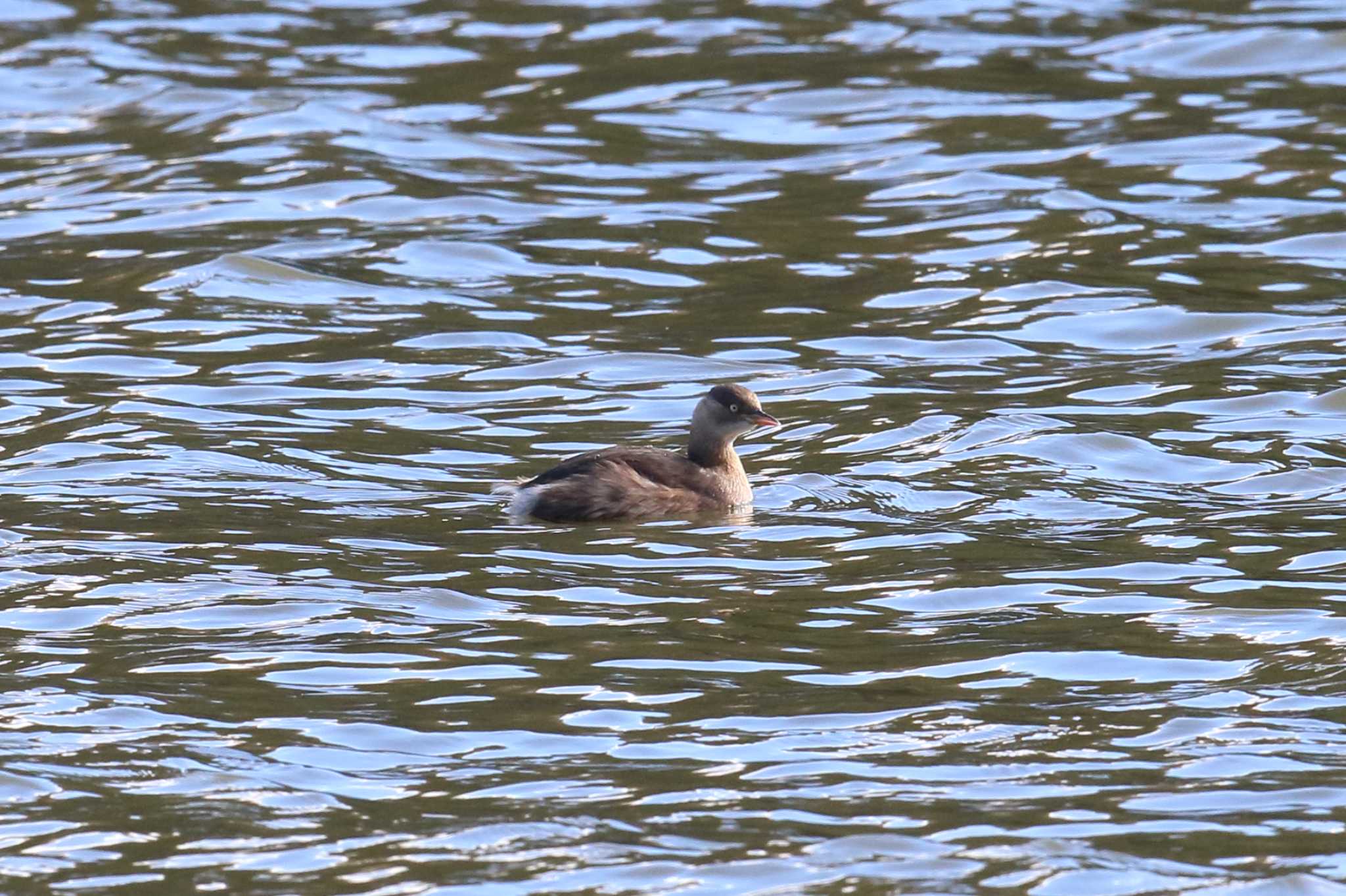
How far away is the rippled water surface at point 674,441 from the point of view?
272 inches

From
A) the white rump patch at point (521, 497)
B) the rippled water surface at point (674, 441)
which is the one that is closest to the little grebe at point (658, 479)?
the white rump patch at point (521, 497)

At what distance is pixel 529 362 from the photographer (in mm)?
13586

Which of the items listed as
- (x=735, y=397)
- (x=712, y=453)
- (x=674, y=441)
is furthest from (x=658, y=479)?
(x=674, y=441)

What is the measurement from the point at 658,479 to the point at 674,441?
159 cm

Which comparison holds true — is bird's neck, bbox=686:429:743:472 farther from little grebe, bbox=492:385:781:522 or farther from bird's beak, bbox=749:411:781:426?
bird's beak, bbox=749:411:781:426

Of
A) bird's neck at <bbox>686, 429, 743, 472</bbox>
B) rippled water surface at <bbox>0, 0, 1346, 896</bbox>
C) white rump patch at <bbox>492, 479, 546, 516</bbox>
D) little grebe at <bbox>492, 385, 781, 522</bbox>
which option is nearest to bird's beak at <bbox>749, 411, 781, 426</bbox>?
little grebe at <bbox>492, 385, 781, 522</bbox>

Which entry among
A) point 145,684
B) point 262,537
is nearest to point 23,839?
point 145,684

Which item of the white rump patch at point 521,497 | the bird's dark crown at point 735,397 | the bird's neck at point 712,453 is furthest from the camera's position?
the bird's dark crown at point 735,397

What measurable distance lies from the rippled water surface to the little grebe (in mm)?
132

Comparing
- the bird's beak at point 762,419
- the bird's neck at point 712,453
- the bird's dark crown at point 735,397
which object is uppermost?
the bird's dark crown at point 735,397

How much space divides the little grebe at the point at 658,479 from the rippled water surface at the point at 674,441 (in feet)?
0.43

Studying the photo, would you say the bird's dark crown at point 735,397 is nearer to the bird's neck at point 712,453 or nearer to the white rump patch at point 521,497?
the bird's neck at point 712,453

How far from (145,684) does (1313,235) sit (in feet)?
33.7

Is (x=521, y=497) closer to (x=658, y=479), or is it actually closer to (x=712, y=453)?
(x=658, y=479)
